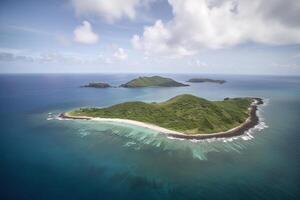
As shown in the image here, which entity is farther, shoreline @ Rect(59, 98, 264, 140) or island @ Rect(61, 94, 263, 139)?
island @ Rect(61, 94, 263, 139)

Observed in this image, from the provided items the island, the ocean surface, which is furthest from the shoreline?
the ocean surface

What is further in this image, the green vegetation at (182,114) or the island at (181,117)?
the green vegetation at (182,114)

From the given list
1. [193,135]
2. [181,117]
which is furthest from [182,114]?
[193,135]

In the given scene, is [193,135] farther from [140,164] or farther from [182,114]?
[140,164]

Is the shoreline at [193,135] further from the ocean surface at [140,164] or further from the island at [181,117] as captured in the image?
the ocean surface at [140,164]

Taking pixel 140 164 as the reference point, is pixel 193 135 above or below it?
above

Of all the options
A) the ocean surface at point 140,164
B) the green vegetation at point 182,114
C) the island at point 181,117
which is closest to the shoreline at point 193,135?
the island at point 181,117

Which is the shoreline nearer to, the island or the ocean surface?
the island

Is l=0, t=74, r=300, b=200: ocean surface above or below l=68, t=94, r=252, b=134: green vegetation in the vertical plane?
below

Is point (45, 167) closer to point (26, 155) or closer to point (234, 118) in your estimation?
point (26, 155)
